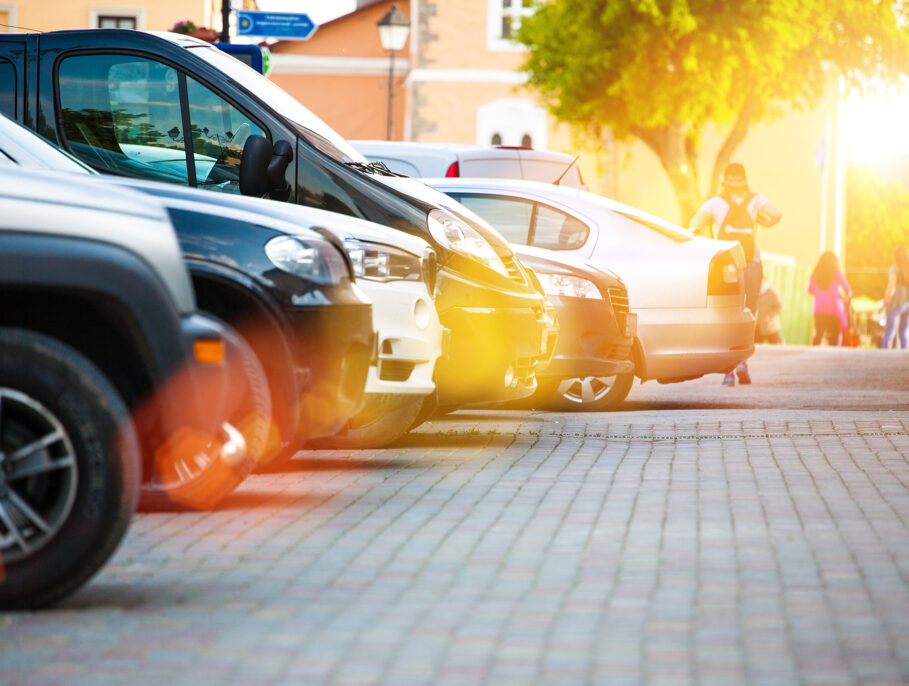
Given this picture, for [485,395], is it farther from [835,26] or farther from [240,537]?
[835,26]

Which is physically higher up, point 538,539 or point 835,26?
point 835,26

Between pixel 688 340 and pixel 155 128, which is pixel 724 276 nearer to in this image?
pixel 688 340

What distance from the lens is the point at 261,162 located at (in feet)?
28.7

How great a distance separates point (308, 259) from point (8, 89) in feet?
12.5

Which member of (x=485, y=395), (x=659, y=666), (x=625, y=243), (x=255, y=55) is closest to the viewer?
(x=659, y=666)

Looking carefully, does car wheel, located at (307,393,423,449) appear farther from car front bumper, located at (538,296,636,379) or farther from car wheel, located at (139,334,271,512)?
car front bumper, located at (538,296,636,379)

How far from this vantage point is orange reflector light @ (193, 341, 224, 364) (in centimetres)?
532

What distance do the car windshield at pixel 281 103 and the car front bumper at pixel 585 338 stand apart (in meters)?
1.88

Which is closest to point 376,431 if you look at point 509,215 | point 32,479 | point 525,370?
point 525,370

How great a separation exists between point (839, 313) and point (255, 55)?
13460 millimetres

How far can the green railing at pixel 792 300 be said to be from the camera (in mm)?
33656

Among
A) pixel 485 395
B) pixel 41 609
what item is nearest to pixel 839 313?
pixel 485 395

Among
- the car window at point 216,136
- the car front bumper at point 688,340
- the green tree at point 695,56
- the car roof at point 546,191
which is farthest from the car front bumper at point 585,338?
the green tree at point 695,56

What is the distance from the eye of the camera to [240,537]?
6.45 meters
